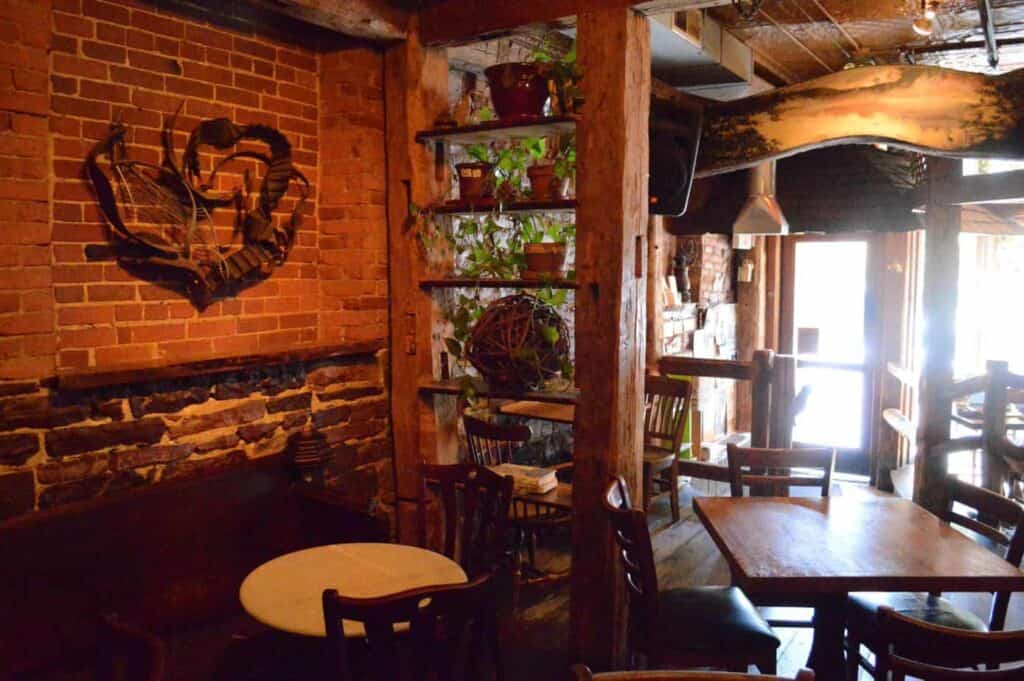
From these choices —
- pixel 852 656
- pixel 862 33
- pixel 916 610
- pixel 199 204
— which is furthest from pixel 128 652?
pixel 862 33

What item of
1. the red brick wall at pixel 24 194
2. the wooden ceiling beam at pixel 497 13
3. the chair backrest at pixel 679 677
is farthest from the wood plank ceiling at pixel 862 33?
the chair backrest at pixel 679 677

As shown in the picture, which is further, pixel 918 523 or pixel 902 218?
pixel 902 218

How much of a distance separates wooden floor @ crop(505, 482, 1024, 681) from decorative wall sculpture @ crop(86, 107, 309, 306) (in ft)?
6.26

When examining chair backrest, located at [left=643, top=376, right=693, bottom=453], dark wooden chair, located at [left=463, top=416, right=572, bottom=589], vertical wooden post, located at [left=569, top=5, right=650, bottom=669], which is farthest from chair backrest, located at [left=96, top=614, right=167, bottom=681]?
chair backrest, located at [left=643, top=376, right=693, bottom=453]

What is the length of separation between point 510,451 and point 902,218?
14.0 ft

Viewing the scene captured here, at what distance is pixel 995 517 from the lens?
9.29ft

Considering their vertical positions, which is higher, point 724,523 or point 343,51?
point 343,51

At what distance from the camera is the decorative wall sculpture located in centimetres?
265

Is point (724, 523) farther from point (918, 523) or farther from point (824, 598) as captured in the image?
point (918, 523)

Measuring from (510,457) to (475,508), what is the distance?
159 centimetres

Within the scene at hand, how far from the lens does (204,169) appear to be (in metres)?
2.96

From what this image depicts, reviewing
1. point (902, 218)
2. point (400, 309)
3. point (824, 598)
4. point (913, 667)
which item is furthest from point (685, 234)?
point (913, 667)

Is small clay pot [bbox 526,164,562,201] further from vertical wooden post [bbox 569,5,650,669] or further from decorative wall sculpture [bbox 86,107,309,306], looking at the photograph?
decorative wall sculpture [bbox 86,107,309,306]

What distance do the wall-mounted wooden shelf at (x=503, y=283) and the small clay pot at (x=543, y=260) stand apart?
5 centimetres
